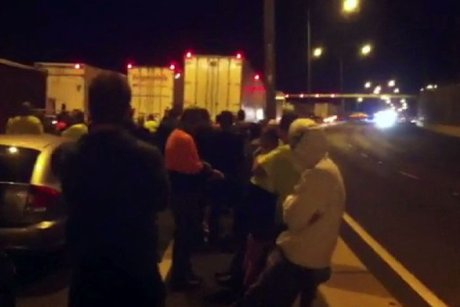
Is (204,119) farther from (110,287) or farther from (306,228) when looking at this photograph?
(110,287)

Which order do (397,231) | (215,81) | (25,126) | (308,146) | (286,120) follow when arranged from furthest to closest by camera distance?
(215,81)
(397,231)
(25,126)
(286,120)
(308,146)

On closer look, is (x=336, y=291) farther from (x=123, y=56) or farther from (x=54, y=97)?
(x=123, y=56)

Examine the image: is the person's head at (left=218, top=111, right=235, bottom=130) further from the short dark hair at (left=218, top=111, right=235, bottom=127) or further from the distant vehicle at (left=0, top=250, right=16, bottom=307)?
the distant vehicle at (left=0, top=250, right=16, bottom=307)

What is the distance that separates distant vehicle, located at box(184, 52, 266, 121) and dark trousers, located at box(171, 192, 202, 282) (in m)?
16.9

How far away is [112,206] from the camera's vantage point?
4.27m

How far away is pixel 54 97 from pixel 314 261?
25.1 m

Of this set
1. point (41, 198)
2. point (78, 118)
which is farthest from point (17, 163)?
point (78, 118)

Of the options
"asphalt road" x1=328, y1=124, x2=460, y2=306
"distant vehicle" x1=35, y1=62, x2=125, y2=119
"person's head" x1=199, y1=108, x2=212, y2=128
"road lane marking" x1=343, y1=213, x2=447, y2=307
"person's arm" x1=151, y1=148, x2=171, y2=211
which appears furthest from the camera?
"distant vehicle" x1=35, y1=62, x2=125, y2=119

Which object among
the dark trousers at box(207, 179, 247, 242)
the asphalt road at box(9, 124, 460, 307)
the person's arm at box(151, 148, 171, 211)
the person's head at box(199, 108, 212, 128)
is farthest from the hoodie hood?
the dark trousers at box(207, 179, 247, 242)

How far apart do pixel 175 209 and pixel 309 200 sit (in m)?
3.93

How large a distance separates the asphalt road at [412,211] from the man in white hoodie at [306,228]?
3.60 metres

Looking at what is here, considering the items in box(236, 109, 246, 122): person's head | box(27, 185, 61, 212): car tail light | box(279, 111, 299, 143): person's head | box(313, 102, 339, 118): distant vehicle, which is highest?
box(313, 102, 339, 118): distant vehicle

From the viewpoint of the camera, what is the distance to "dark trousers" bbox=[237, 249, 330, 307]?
5812 mm

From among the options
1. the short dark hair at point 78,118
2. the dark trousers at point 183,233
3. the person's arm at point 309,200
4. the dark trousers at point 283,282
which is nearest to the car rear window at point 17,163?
the dark trousers at point 183,233
